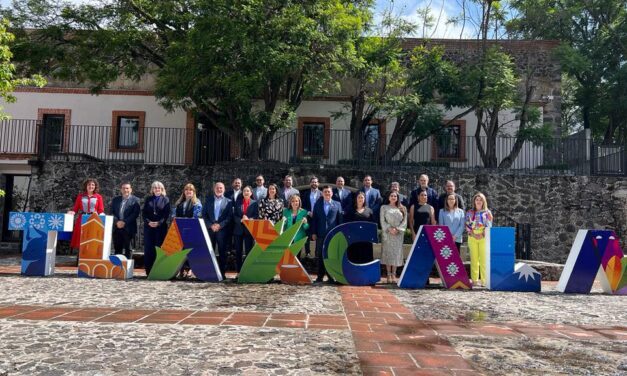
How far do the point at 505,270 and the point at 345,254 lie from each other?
8.45 feet

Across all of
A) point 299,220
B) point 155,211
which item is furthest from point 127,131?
point 299,220

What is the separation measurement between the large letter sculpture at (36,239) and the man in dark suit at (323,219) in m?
4.43

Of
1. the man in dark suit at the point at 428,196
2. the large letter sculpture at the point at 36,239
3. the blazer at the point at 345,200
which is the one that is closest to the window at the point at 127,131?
the large letter sculpture at the point at 36,239

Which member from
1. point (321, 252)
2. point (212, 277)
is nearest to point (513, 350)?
point (321, 252)

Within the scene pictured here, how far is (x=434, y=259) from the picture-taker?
25.1 feet

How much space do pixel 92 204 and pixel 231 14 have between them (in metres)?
6.19

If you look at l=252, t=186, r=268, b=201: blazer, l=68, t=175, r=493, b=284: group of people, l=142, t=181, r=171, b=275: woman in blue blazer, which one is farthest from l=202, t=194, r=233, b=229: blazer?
l=252, t=186, r=268, b=201: blazer

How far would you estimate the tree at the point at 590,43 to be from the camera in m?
18.5

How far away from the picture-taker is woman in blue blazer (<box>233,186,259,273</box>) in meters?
8.49

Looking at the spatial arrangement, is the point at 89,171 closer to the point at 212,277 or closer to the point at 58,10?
the point at 58,10

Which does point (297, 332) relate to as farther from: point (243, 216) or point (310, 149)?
point (310, 149)

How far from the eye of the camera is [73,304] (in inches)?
212

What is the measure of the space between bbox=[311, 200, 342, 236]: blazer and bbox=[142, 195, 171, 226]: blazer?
265 cm

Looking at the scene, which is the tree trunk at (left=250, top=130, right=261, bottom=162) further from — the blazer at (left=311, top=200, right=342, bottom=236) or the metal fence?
the blazer at (left=311, top=200, right=342, bottom=236)
